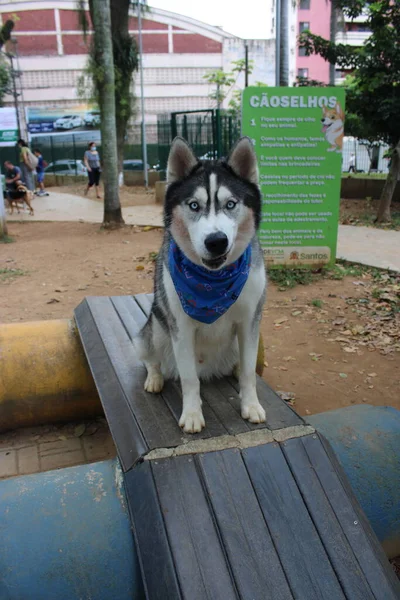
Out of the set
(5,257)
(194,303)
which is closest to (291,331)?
(194,303)

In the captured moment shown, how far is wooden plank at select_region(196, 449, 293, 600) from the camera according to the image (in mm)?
1851

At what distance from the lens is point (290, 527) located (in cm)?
204

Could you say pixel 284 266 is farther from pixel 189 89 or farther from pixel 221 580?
pixel 189 89

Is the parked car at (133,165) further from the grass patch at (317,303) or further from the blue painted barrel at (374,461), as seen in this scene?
the blue painted barrel at (374,461)

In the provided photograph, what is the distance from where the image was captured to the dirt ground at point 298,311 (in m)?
4.36

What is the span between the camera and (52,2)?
3978cm

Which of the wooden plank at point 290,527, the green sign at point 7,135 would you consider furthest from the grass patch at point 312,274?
the green sign at point 7,135

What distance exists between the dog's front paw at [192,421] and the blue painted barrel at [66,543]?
17.3 inches

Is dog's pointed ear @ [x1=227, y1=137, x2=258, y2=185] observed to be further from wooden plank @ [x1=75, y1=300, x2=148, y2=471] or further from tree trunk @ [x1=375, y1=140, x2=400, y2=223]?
tree trunk @ [x1=375, y1=140, x2=400, y2=223]

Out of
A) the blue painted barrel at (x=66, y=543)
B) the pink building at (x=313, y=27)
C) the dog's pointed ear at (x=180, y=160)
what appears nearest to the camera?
the blue painted barrel at (x=66, y=543)

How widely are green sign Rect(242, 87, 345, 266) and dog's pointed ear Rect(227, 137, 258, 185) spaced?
13.7 feet

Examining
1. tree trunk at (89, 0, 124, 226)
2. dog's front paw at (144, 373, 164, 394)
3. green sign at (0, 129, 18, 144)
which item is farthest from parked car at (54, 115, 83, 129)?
dog's front paw at (144, 373, 164, 394)

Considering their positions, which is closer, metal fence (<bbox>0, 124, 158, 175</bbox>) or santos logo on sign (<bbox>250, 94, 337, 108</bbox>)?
santos logo on sign (<bbox>250, 94, 337, 108</bbox>)

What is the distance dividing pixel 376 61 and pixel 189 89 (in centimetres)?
3230
